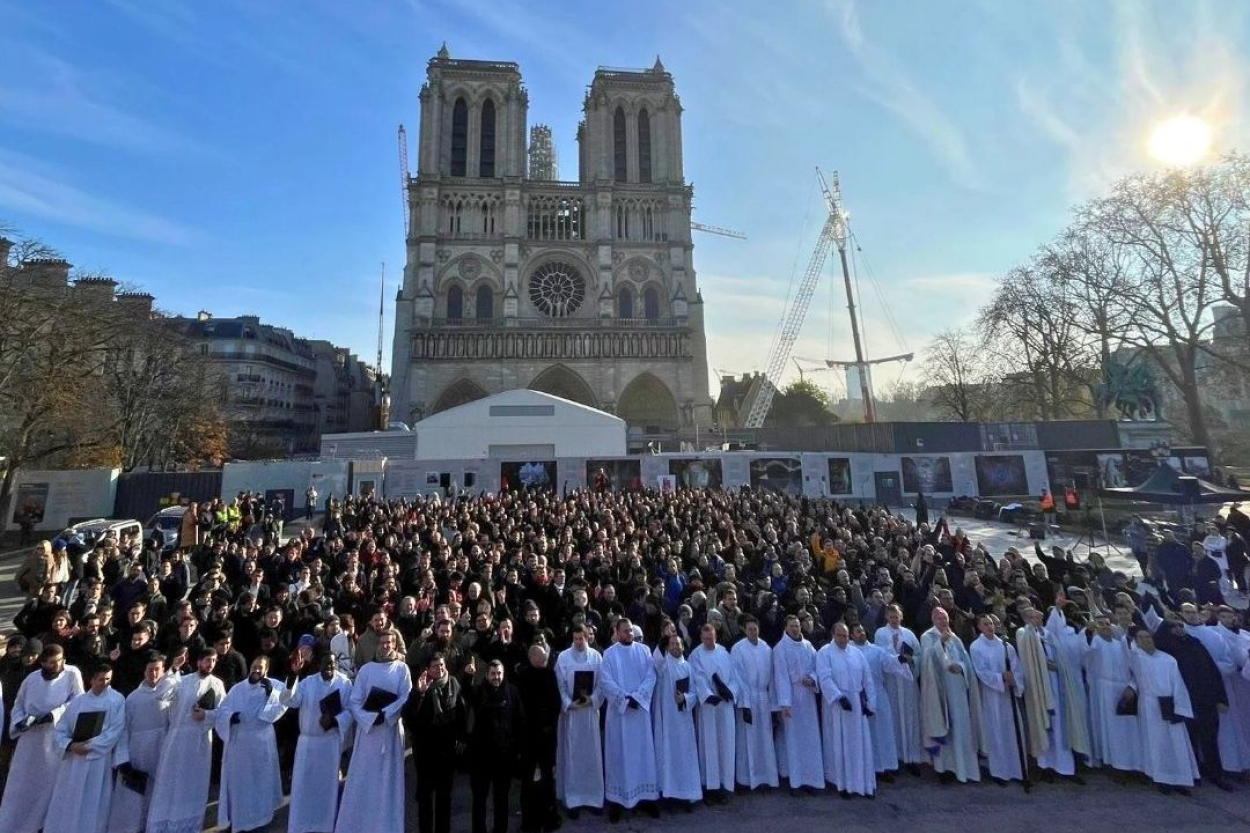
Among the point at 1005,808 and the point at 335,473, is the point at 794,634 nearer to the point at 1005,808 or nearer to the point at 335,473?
the point at 1005,808

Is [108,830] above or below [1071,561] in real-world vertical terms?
below

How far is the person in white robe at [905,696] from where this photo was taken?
5301 mm

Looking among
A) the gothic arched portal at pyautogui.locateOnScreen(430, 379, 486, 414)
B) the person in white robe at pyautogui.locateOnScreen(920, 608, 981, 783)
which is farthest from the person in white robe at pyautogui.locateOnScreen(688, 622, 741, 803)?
the gothic arched portal at pyautogui.locateOnScreen(430, 379, 486, 414)

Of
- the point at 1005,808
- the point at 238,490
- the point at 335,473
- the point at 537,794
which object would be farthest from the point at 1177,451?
the point at 238,490

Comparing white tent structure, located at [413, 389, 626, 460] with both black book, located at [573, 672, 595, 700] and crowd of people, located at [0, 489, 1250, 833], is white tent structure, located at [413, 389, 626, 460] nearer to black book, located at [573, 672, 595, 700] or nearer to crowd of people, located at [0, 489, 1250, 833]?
crowd of people, located at [0, 489, 1250, 833]

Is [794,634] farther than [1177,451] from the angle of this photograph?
No

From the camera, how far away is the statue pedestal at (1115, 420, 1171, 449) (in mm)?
23031

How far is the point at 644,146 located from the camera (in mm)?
46344

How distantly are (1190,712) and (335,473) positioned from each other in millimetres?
20977

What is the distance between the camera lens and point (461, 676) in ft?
15.0

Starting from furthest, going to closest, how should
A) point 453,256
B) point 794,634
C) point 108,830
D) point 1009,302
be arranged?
point 453,256, point 1009,302, point 794,634, point 108,830

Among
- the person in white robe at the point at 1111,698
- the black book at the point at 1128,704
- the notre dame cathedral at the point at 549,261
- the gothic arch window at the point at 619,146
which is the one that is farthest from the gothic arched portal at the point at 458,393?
the black book at the point at 1128,704

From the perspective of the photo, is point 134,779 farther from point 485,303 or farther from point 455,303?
point 455,303

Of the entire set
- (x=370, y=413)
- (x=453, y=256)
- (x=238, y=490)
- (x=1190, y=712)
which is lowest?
(x=1190, y=712)
